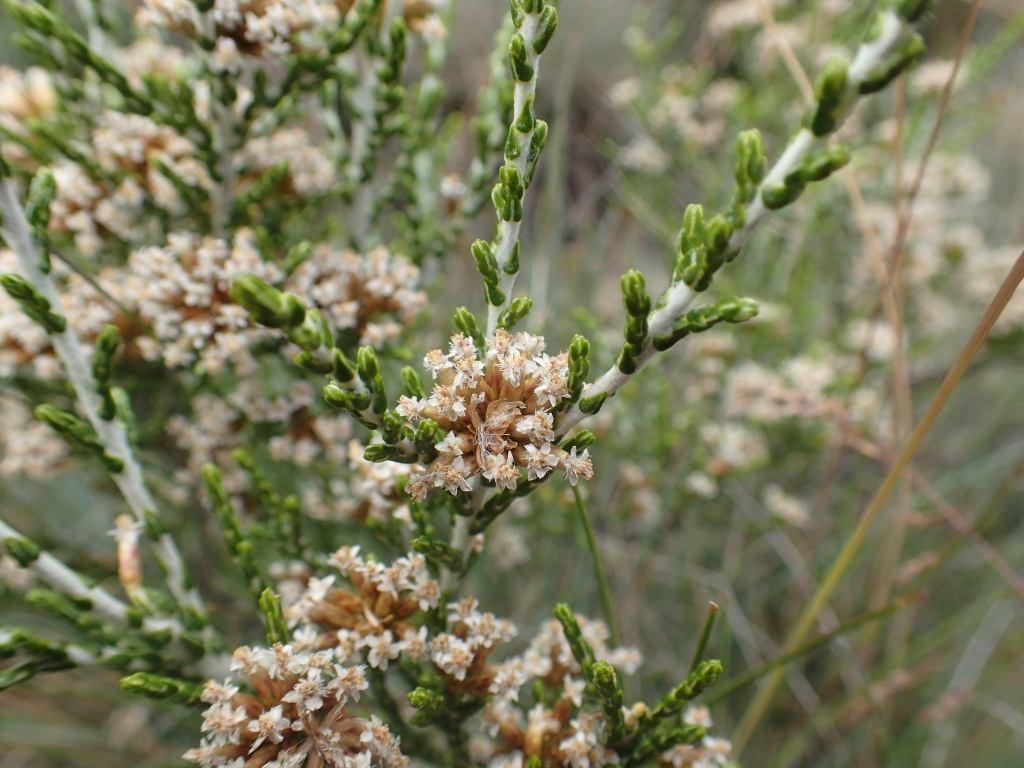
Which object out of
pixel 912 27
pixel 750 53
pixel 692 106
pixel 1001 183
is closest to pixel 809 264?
pixel 692 106

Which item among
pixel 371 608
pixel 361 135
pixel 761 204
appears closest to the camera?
pixel 761 204

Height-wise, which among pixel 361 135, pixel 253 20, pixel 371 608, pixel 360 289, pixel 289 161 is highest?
pixel 361 135

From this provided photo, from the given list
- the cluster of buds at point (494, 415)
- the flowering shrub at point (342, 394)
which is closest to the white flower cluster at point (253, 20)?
the flowering shrub at point (342, 394)

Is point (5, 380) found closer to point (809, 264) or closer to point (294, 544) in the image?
point (294, 544)

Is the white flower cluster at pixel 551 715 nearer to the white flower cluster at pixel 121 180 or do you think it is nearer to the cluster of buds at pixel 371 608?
the cluster of buds at pixel 371 608

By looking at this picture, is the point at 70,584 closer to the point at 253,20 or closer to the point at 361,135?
the point at 253,20

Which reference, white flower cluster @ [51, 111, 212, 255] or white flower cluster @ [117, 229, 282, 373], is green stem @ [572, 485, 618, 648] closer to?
white flower cluster @ [117, 229, 282, 373]

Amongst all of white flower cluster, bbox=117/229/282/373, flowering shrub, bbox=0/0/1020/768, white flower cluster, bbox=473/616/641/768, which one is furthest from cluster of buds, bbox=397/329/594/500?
white flower cluster, bbox=117/229/282/373

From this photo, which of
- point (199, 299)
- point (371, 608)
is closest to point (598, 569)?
point (371, 608)
